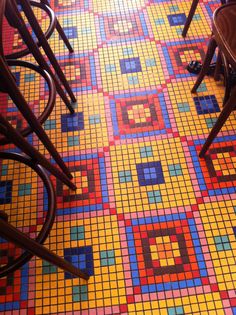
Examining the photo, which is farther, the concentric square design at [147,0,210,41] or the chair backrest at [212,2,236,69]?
the concentric square design at [147,0,210,41]

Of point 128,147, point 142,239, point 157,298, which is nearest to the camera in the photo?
point 157,298

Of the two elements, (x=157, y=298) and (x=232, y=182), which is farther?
(x=232, y=182)

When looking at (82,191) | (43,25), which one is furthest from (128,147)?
(43,25)

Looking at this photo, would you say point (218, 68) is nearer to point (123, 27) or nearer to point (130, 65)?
point (130, 65)

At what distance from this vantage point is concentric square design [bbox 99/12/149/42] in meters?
2.78

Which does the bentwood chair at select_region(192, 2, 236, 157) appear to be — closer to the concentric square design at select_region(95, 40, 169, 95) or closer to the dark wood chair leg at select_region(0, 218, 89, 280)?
the concentric square design at select_region(95, 40, 169, 95)

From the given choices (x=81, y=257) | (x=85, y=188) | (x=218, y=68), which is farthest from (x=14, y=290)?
(x=218, y=68)

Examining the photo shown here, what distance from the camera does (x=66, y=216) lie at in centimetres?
204

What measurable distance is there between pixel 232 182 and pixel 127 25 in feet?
5.55

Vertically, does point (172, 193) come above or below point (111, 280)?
above

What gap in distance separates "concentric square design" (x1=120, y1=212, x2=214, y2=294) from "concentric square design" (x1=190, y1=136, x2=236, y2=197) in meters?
0.25

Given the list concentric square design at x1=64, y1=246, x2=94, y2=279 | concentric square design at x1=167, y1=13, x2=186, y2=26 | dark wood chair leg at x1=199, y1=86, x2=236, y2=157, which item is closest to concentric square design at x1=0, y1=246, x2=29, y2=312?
concentric square design at x1=64, y1=246, x2=94, y2=279

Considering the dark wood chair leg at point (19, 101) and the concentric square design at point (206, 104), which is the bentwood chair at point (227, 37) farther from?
the dark wood chair leg at point (19, 101)

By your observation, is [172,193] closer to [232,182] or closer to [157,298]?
[232,182]
